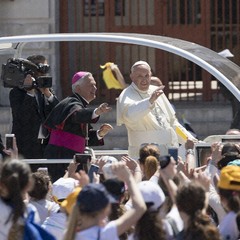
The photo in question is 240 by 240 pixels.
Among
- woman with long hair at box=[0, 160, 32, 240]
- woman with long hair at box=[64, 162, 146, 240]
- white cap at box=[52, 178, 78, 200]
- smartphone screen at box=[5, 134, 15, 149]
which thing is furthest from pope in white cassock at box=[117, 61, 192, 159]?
woman with long hair at box=[64, 162, 146, 240]

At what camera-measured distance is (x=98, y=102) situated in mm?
18281

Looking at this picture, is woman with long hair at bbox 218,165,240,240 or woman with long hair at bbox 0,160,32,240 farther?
woman with long hair at bbox 218,165,240,240

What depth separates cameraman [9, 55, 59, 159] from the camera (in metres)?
11.4

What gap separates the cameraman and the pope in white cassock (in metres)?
0.75

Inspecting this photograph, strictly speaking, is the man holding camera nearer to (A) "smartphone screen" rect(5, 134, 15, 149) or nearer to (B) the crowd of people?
(B) the crowd of people

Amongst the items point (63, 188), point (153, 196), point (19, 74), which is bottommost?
point (63, 188)

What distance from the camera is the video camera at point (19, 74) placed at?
11.3 meters

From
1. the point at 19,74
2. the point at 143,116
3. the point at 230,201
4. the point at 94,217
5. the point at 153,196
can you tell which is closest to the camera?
the point at 94,217

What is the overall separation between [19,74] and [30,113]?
1.23 feet

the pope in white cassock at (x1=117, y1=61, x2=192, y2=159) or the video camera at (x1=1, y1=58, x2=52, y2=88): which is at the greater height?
the video camera at (x1=1, y1=58, x2=52, y2=88)

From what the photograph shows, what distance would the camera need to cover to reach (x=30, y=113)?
1151 cm

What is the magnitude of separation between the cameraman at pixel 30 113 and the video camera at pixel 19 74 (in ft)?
0.12

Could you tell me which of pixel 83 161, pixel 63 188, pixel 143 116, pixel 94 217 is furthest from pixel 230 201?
pixel 143 116

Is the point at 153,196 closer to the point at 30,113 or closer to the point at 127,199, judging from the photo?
the point at 127,199
